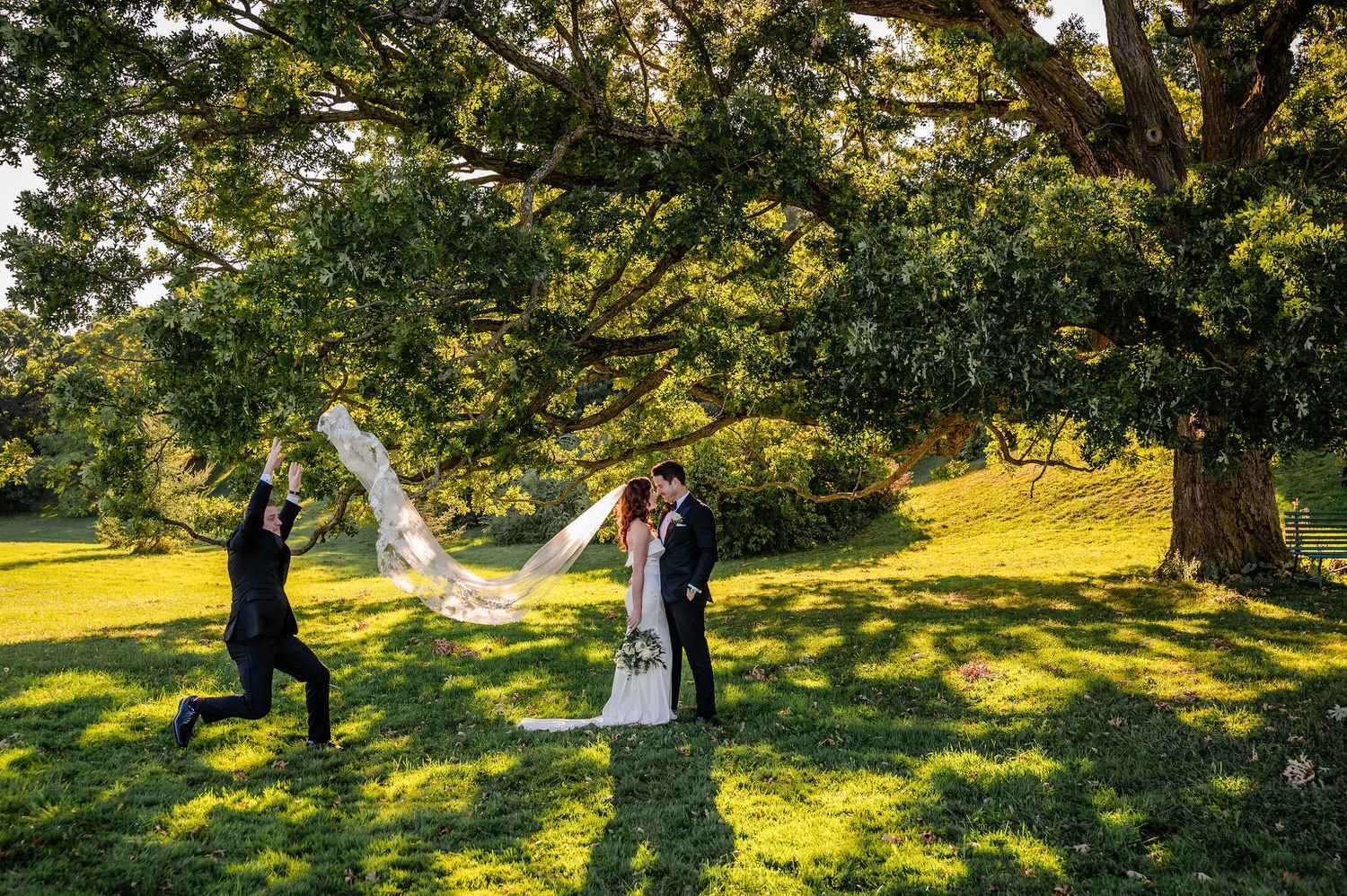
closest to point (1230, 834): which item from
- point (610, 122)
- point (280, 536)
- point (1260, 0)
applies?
point (280, 536)

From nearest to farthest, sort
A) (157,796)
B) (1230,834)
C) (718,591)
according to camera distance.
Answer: (1230,834) → (157,796) → (718,591)

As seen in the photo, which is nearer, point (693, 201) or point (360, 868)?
point (360, 868)

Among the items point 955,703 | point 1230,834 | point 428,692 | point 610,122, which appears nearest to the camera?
point 1230,834

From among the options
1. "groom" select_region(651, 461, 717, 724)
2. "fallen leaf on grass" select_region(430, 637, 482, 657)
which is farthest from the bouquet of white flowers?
"fallen leaf on grass" select_region(430, 637, 482, 657)

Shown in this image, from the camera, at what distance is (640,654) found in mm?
8438

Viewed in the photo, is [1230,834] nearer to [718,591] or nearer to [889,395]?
[889,395]

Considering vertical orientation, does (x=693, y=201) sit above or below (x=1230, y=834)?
above

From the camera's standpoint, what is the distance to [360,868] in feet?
17.9

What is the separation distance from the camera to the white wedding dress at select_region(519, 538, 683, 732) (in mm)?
8586

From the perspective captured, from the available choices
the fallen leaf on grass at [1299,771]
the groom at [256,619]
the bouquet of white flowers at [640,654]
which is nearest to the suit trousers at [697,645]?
the bouquet of white flowers at [640,654]

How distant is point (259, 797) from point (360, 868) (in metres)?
1.81

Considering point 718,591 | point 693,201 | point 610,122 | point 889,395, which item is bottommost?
point 718,591

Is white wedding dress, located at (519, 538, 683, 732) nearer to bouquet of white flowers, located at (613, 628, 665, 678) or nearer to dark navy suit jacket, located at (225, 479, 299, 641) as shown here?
bouquet of white flowers, located at (613, 628, 665, 678)

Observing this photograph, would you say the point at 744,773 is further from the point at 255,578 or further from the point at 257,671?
the point at 255,578
